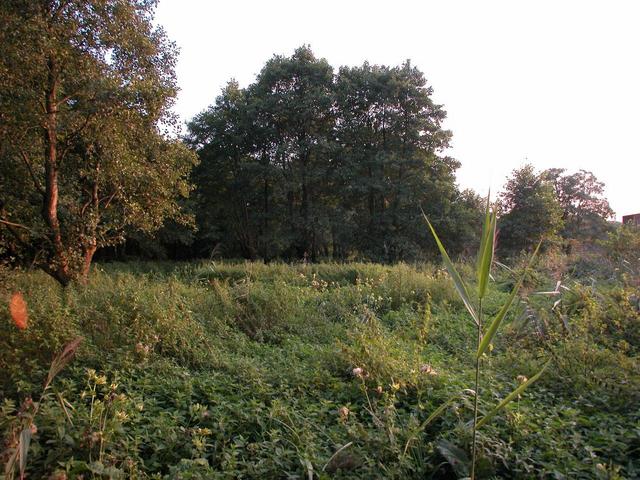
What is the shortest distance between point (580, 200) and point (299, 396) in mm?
40428

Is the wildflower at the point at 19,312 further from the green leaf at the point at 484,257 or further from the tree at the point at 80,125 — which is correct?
the green leaf at the point at 484,257

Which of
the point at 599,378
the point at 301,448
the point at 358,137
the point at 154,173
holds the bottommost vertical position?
the point at 301,448

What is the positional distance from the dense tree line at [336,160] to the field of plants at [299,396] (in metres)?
15.9

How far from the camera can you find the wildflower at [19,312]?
13.4 ft

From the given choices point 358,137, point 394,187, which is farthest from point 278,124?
point 394,187

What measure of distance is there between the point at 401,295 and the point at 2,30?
296 inches

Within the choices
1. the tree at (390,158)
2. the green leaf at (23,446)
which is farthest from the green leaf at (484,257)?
the tree at (390,158)

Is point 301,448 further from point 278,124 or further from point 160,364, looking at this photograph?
point 278,124

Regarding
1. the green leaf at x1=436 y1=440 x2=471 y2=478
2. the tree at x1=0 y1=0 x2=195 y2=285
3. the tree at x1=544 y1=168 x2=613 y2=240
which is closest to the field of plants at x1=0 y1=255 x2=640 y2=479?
the green leaf at x1=436 y1=440 x2=471 y2=478

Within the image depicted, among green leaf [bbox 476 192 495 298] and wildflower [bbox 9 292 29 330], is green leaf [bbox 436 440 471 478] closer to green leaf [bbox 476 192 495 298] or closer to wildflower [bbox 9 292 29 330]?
green leaf [bbox 476 192 495 298]

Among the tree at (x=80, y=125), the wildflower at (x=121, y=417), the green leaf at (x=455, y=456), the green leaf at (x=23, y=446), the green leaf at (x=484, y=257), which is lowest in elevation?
the green leaf at (x=455, y=456)

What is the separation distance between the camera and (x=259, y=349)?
4887 millimetres

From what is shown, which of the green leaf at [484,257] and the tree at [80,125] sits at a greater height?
the tree at [80,125]

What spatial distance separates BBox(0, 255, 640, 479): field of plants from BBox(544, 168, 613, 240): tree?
113 ft
